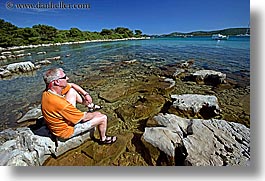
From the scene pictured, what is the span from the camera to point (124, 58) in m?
3.58

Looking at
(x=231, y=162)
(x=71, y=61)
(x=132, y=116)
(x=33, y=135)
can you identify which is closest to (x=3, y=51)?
(x=71, y=61)

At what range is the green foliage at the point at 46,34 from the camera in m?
2.49

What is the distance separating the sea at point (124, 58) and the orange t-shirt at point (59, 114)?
69 centimetres

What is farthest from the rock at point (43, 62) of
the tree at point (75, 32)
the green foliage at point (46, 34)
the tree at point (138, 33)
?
the tree at point (138, 33)

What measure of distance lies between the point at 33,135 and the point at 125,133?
0.91 metres

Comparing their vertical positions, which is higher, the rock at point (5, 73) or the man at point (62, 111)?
the rock at point (5, 73)

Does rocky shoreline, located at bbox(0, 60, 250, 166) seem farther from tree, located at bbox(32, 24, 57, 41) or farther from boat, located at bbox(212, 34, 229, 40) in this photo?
tree, located at bbox(32, 24, 57, 41)

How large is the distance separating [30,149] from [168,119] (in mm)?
1363

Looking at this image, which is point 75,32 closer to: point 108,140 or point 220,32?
point 108,140

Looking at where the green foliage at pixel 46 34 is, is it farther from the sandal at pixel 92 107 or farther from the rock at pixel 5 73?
the sandal at pixel 92 107

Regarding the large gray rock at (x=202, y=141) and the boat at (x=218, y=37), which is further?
the boat at (x=218, y=37)

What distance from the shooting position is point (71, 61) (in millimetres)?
3354

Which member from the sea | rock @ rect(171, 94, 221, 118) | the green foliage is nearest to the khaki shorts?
the sea

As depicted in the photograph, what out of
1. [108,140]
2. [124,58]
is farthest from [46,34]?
[108,140]
